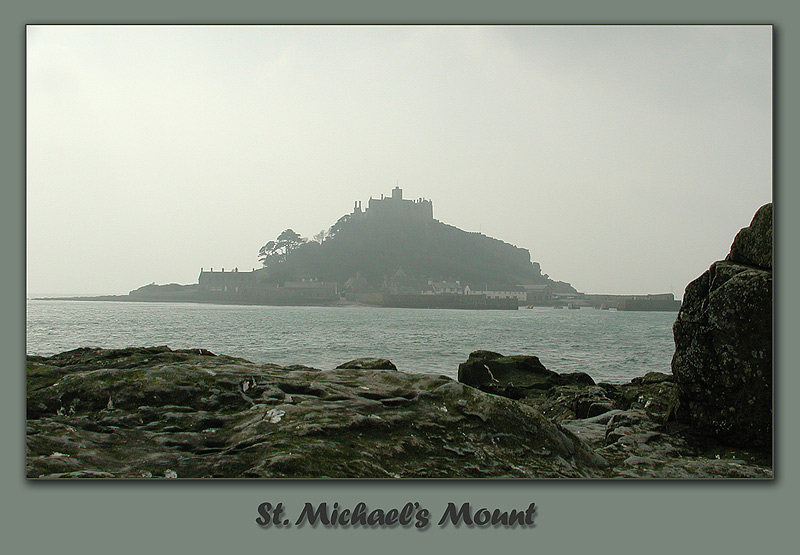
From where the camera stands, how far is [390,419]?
4.95 metres

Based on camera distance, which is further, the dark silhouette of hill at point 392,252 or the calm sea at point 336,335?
the dark silhouette of hill at point 392,252

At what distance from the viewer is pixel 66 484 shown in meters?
4.72

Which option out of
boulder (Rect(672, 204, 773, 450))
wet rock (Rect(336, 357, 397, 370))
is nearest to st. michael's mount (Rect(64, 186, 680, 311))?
wet rock (Rect(336, 357, 397, 370))

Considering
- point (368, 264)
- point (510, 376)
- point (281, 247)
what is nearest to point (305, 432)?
point (281, 247)

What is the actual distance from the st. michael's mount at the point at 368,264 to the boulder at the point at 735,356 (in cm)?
559

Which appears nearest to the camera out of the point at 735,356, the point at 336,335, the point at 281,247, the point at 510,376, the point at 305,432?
the point at 305,432

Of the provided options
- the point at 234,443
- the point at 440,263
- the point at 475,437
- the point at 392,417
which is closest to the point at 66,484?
the point at 234,443

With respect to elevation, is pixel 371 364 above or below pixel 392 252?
below

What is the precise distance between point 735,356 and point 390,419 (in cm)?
330

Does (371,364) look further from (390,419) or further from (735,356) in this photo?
(735,356)

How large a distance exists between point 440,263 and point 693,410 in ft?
31.1

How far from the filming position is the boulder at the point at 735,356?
17.9ft

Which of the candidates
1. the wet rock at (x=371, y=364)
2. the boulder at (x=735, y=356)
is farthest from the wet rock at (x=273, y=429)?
the boulder at (x=735, y=356)

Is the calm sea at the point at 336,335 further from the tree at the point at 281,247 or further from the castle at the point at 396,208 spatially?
the castle at the point at 396,208
